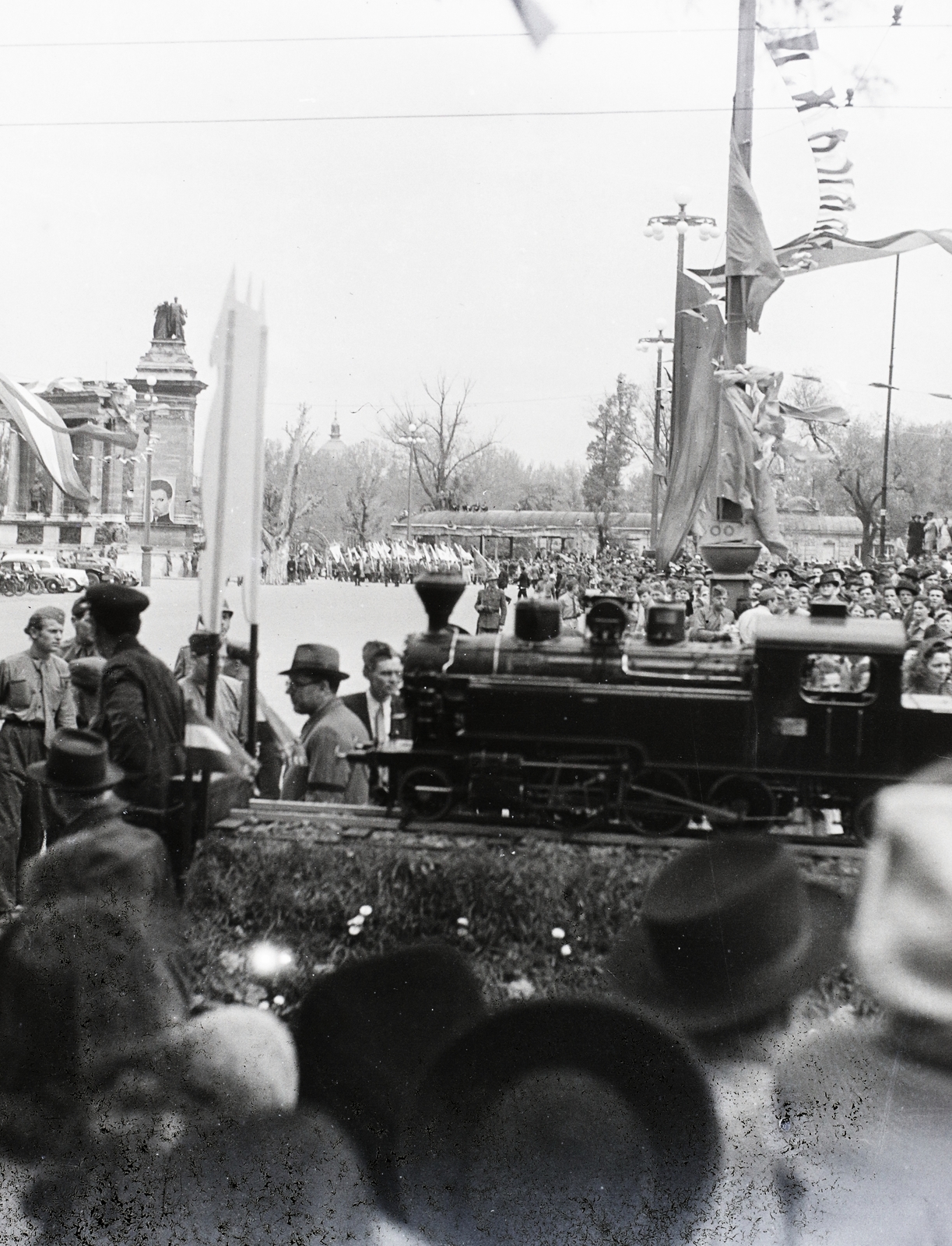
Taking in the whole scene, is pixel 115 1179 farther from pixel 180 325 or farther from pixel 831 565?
pixel 831 565

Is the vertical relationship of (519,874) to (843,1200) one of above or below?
above

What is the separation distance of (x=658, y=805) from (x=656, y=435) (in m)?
0.89

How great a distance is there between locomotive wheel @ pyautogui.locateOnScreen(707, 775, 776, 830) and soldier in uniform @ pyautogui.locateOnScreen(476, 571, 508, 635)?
589mm

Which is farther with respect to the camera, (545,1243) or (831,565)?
(831,565)

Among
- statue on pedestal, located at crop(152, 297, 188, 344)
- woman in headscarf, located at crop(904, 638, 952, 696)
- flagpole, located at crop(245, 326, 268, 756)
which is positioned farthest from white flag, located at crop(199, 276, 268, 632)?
woman in headscarf, located at crop(904, 638, 952, 696)

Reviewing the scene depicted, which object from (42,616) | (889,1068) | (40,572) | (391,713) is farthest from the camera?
(40,572)

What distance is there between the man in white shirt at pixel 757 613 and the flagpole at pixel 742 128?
1.77 ft

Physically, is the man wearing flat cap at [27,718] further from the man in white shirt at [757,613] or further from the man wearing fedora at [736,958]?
the man in white shirt at [757,613]

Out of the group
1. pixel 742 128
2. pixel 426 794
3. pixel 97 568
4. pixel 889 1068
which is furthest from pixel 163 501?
pixel 889 1068

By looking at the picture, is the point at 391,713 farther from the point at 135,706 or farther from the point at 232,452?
the point at 232,452

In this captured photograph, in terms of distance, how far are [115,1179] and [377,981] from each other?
73 centimetres

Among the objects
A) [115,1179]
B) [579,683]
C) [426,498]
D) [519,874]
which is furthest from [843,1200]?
[426,498]

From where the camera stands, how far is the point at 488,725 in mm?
2182

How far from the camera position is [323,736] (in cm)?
235
